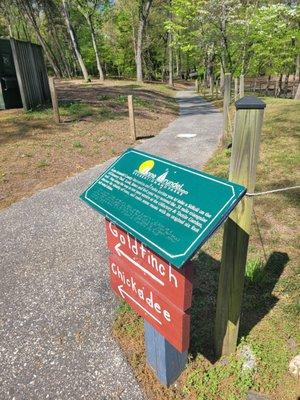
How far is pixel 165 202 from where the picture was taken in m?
2.01

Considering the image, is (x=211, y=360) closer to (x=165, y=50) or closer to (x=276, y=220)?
(x=276, y=220)

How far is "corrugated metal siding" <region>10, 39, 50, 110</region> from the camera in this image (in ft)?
37.6

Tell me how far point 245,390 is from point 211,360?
38 cm

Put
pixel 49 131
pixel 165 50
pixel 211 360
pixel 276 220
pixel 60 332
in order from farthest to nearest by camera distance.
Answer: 1. pixel 165 50
2. pixel 49 131
3. pixel 276 220
4. pixel 60 332
5. pixel 211 360

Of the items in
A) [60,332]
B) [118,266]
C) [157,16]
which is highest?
[157,16]

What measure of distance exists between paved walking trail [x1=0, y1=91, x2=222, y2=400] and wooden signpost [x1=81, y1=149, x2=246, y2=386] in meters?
0.59

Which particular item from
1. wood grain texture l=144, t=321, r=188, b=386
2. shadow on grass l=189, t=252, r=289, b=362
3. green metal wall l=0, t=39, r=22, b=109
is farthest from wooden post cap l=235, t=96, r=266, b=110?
green metal wall l=0, t=39, r=22, b=109

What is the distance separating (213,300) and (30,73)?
1222 centimetres

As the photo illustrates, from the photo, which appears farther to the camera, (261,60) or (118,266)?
(261,60)

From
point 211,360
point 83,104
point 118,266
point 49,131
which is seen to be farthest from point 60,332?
point 83,104

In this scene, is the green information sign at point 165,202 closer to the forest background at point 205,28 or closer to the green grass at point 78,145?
the green grass at point 78,145

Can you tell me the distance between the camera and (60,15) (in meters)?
34.0

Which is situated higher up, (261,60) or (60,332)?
(261,60)

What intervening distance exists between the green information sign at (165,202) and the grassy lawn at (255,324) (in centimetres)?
116
